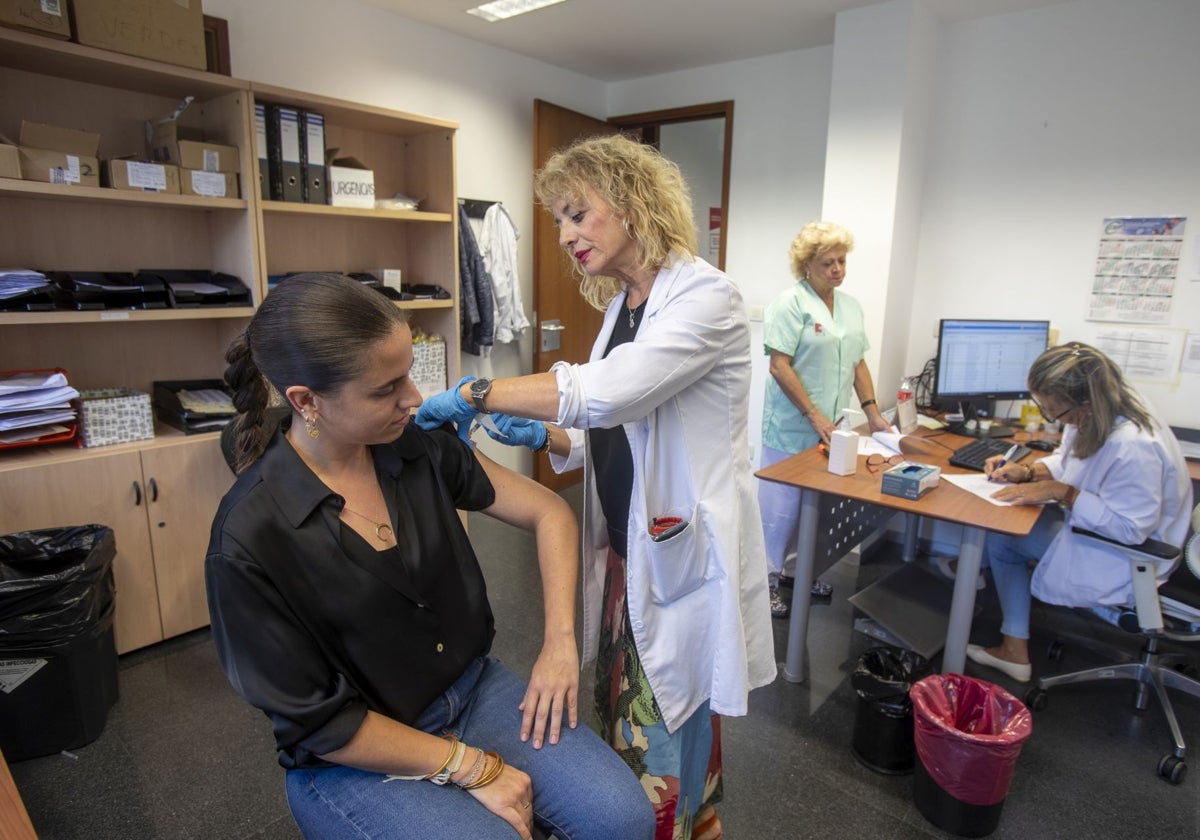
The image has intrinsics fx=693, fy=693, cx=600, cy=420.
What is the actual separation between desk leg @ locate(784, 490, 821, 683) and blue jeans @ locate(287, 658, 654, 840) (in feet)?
4.57

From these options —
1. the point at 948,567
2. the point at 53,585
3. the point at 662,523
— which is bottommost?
the point at 948,567

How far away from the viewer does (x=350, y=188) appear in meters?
2.93

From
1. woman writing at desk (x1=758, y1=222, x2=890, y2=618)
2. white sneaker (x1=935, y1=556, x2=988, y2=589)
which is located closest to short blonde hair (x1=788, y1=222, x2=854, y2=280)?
woman writing at desk (x1=758, y1=222, x2=890, y2=618)

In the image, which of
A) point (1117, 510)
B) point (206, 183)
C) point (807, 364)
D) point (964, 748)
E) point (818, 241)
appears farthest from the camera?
point (807, 364)

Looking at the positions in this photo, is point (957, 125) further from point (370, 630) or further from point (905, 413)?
point (370, 630)

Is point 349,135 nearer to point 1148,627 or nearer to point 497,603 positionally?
point 497,603

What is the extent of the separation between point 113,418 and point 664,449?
212 cm

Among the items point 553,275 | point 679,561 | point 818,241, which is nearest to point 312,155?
point 553,275

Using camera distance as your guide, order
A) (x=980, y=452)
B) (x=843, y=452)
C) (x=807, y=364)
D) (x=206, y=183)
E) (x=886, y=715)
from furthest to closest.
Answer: (x=807, y=364) → (x=980, y=452) → (x=206, y=183) → (x=843, y=452) → (x=886, y=715)

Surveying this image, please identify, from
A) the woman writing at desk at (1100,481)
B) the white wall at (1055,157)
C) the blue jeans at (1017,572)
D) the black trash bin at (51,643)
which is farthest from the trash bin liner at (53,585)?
the white wall at (1055,157)

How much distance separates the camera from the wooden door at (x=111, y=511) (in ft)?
7.10

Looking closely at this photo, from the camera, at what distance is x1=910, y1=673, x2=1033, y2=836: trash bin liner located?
169cm

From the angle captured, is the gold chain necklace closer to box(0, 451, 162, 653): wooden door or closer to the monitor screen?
box(0, 451, 162, 653): wooden door

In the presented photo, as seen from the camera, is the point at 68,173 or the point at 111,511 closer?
the point at 68,173
